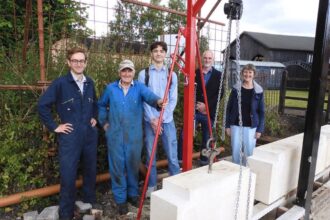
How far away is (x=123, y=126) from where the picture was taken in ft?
11.0

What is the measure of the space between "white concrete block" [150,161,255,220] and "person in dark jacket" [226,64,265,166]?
1.44 metres

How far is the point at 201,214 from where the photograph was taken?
2.21 meters

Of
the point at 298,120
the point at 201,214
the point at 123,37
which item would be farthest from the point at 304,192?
the point at 298,120

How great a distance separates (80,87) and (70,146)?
62 cm

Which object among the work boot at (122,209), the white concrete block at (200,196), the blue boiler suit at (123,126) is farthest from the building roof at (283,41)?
the white concrete block at (200,196)

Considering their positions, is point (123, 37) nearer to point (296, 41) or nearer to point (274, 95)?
point (274, 95)

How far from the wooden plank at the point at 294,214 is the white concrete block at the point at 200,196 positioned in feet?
2.07

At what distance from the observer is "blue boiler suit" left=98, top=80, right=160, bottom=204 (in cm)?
334

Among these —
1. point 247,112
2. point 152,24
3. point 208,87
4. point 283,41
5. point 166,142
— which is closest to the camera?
point 166,142

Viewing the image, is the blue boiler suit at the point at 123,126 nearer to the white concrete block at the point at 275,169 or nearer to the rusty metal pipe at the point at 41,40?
the rusty metal pipe at the point at 41,40

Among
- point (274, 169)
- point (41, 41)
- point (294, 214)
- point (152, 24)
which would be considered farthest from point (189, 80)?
point (152, 24)

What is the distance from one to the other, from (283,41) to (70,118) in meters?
37.5

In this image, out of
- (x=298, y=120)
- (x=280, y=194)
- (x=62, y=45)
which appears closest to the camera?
(x=280, y=194)

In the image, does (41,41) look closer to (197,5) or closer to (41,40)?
(41,40)
